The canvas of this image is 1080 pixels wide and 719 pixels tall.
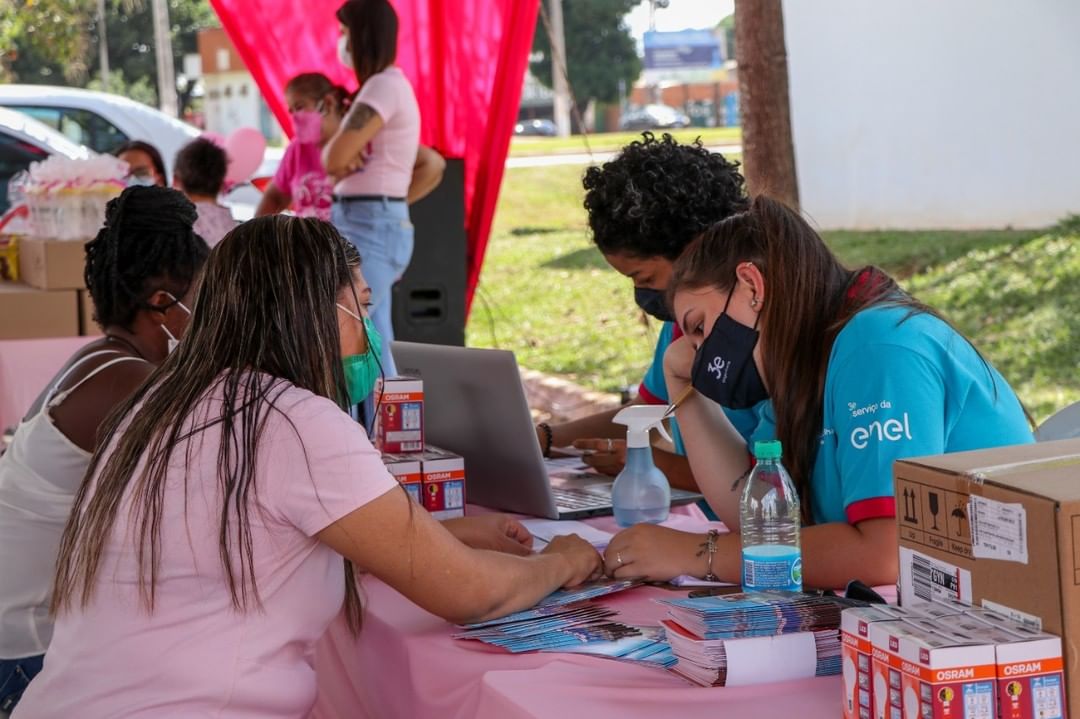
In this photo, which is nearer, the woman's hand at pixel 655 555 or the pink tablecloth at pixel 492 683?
the pink tablecloth at pixel 492 683

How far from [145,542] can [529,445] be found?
77cm

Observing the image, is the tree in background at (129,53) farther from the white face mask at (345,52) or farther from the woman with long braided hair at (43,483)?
the woman with long braided hair at (43,483)

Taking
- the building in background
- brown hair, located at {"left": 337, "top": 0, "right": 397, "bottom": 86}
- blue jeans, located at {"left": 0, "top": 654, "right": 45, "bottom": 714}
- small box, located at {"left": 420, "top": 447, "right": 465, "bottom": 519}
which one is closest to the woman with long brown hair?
small box, located at {"left": 420, "top": 447, "right": 465, "bottom": 519}

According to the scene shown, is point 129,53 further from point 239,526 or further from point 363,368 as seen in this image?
point 239,526

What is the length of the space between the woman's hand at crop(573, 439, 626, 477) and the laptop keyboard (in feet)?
0.39

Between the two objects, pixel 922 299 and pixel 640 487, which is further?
pixel 922 299

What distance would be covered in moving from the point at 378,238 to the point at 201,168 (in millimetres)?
783

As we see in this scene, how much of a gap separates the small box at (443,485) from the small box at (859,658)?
107 cm

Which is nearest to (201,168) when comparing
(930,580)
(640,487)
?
(640,487)

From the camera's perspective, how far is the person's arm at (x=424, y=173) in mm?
4875

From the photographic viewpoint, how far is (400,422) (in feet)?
7.38

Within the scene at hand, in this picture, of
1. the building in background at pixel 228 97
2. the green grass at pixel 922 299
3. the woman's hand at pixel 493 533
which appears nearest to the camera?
the woman's hand at pixel 493 533

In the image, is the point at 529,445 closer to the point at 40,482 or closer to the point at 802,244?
the point at 802,244

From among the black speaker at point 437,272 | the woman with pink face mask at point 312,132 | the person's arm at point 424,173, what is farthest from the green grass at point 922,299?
the woman with pink face mask at point 312,132
